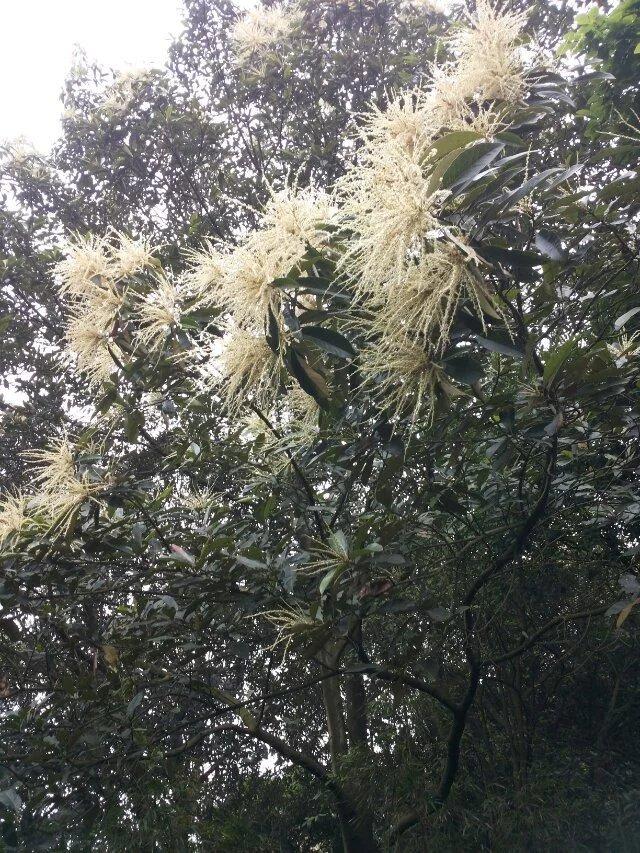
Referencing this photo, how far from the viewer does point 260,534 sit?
8.09 ft

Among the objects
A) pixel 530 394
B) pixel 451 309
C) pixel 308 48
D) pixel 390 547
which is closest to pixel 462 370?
pixel 451 309

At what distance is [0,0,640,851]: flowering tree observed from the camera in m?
1.55

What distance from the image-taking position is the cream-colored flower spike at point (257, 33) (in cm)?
440

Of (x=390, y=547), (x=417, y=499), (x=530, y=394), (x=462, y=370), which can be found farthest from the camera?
(x=417, y=499)

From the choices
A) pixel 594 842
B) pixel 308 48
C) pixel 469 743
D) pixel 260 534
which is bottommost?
pixel 594 842

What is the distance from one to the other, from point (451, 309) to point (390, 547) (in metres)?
0.83

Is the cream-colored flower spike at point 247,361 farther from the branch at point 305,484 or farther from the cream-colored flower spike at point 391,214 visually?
the branch at point 305,484

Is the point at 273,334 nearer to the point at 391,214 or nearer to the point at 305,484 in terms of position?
the point at 391,214

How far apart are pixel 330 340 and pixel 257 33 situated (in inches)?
135

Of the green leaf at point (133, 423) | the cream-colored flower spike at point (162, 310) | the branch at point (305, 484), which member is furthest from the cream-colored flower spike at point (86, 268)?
the branch at point (305, 484)

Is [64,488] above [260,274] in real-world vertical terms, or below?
A: above

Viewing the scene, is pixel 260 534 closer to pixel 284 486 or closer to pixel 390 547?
pixel 284 486

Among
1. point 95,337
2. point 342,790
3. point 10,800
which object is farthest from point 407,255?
point 342,790

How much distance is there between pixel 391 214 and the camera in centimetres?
132
